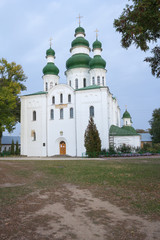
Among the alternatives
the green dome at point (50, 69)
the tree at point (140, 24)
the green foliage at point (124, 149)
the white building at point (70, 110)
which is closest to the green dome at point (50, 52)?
the green dome at point (50, 69)

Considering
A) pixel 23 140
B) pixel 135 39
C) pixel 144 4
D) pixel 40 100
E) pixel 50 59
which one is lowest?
pixel 23 140

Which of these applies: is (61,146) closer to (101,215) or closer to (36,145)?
(36,145)

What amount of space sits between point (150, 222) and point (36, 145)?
25.6m

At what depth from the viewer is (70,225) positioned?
4172 millimetres

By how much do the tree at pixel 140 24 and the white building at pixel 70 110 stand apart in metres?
18.6

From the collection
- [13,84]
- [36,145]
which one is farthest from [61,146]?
[13,84]

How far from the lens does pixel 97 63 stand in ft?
97.7

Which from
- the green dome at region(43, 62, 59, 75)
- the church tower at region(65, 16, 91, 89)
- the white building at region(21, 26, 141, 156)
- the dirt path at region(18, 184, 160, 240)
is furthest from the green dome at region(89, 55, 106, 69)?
the dirt path at region(18, 184, 160, 240)

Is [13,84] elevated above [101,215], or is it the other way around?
[13,84]

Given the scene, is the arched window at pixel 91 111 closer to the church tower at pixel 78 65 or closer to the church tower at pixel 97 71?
the church tower at pixel 97 71

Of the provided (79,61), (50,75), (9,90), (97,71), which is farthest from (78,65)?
(9,90)

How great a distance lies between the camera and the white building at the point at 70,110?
27.0m

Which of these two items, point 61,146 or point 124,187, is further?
point 61,146

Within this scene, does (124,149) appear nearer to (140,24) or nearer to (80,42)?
(80,42)
